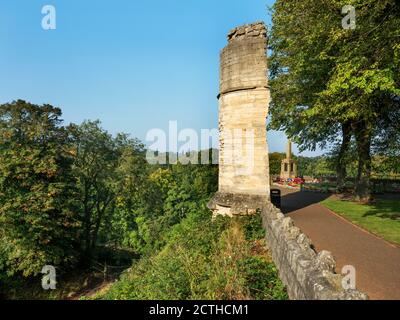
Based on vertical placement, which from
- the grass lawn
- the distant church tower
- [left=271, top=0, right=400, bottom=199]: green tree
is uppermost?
[left=271, top=0, right=400, bottom=199]: green tree

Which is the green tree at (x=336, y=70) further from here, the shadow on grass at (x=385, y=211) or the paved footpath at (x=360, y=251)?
the paved footpath at (x=360, y=251)

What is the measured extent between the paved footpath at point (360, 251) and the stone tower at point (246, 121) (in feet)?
8.49

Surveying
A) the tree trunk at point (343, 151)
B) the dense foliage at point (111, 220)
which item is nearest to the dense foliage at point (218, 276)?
the dense foliage at point (111, 220)

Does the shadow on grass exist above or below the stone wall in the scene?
below

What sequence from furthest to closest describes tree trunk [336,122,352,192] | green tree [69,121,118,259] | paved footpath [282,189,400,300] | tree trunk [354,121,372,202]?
green tree [69,121,118,259] < tree trunk [336,122,352,192] < tree trunk [354,121,372,202] < paved footpath [282,189,400,300]

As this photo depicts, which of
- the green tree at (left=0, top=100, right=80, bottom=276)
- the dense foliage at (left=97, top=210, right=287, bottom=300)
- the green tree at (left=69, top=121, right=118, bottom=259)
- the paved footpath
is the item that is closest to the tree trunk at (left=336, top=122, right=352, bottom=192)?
the paved footpath

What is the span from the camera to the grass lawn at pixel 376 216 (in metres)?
10.1

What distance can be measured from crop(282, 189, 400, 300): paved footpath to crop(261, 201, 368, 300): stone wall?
136 centimetres

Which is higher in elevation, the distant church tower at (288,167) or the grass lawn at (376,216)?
the distant church tower at (288,167)

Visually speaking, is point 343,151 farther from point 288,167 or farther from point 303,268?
point 288,167

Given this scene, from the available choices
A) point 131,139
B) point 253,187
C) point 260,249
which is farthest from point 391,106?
point 131,139

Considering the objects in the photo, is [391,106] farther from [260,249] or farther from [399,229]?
[260,249]

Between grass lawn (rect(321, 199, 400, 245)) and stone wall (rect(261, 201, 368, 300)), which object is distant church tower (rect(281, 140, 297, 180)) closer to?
grass lawn (rect(321, 199, 400, 245))

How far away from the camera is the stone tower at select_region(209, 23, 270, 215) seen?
1126cm
